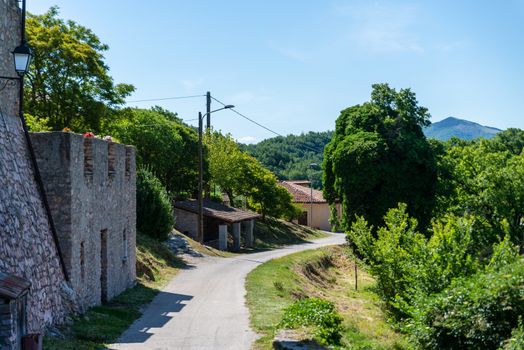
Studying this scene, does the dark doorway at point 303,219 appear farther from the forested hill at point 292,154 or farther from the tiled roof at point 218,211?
the forested hill at point 292,154

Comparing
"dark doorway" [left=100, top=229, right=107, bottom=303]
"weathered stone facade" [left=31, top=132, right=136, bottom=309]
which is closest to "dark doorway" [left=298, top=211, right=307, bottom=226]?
"weathered stone facade" [left=31, top=132, right=136, bottom=309]

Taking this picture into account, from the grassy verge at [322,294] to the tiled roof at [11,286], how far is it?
225 inches

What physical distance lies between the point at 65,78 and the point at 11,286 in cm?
2296

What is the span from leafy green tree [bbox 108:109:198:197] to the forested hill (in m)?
54.9

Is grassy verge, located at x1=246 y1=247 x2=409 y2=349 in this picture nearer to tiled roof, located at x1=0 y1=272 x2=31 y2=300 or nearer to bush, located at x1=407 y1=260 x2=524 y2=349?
bush, located at x1=407 y1=260 x2=524 y2=349

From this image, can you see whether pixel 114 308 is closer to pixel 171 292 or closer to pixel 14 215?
pixel 171 292

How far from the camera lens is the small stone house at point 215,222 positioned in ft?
129

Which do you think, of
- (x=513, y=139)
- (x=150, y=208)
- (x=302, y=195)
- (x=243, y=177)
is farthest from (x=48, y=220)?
(x=513, y=139)

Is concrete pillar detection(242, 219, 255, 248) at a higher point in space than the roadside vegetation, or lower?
lower

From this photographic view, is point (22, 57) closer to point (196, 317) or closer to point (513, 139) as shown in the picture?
point (196, 317)

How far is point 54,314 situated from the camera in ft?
42.5

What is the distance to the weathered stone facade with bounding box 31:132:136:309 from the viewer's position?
14.4m

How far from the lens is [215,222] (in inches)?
1758

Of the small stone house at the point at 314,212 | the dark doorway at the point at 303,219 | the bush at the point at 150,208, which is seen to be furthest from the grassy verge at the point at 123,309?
the dark doorway at the point at 303,219
